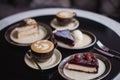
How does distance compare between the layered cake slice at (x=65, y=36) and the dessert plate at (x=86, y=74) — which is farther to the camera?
the layered cake slice at (x=65, y=36)

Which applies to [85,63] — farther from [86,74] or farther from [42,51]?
[42,51]

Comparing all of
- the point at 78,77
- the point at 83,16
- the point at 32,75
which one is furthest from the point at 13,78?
the point at 83,16

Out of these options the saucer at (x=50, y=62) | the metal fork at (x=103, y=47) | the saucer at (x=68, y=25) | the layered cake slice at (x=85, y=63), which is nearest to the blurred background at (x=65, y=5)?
the saucer at (x=68, y=25)

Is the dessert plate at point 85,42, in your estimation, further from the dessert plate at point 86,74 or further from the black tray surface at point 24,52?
the dessert plate at point 86,74

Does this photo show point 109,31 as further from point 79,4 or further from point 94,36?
point 79,4

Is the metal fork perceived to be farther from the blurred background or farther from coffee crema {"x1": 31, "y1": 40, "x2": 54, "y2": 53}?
the blurred background

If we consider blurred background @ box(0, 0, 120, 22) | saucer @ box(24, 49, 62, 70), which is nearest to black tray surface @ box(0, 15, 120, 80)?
saucer @ box(24, 49, 62, 70)
